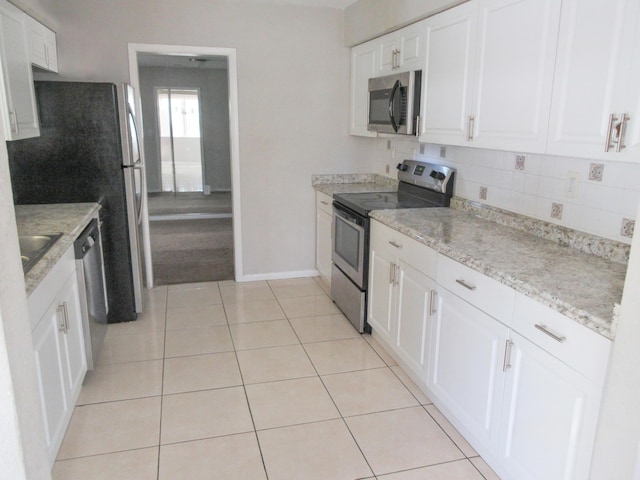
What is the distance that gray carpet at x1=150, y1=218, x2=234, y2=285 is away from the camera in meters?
4.87

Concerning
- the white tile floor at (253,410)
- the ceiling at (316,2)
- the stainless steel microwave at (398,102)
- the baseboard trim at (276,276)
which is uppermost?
the ceiling at (316,2)

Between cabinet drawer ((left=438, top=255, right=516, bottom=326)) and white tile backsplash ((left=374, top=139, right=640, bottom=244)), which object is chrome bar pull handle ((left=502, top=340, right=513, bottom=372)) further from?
white tile backsplash ((left=374, top=139, right=640, bottom=244))

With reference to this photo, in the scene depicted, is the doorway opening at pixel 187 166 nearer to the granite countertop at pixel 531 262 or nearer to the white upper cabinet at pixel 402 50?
the white upper cabinet at pixel 402 50

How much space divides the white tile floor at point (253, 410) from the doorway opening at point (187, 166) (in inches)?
54.2

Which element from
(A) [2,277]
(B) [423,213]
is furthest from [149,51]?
(A) [2,277]

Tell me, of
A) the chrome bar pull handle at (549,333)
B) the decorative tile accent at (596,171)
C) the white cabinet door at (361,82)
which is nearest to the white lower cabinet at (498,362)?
the chrome bar pull handle at (549,333)

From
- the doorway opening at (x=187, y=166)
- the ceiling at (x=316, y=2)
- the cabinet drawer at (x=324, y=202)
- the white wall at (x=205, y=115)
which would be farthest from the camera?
the white wall at (x=205, y=115)

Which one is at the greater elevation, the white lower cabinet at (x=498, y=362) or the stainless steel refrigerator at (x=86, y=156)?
the stainless steel refrigerator at (x=86, y=156)

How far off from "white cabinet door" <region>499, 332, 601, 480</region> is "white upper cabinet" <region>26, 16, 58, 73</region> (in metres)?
3.27

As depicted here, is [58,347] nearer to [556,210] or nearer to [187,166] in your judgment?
[556,210]

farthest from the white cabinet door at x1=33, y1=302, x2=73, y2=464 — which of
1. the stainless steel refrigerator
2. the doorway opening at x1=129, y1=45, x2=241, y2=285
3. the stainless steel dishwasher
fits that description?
the doorway opening at x1=129, y1=45, x2=241, y2=285

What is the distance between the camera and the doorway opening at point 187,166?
524cm

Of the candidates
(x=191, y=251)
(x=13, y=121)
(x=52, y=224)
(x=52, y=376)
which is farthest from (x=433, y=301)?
(x=191, y=251)

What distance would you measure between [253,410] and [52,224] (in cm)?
151
